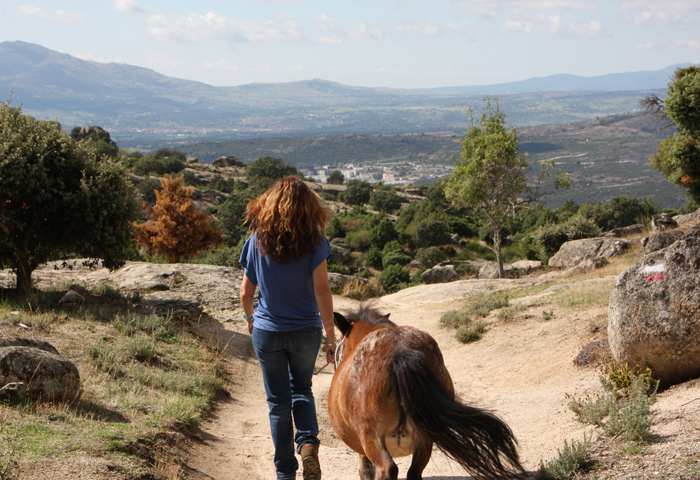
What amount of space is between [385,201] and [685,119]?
35.0 meters

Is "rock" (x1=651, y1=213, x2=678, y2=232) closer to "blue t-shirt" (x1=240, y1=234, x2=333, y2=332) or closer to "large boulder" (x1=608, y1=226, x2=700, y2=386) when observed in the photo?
"large boulder" (x1=608, y1=226, x2=700, y2=386)

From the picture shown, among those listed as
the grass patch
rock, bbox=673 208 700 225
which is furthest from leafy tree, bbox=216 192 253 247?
the grass patch

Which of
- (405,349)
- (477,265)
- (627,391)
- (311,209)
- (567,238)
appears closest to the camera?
(405,349)

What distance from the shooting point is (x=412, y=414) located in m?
2.98

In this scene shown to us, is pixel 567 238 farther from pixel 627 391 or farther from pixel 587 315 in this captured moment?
pixel 627 391

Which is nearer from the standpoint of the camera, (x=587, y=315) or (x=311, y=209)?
(x=311, y=209)

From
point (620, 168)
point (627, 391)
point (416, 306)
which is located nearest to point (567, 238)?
point (416, 306)

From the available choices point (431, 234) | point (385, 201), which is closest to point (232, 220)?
point (431, 234)

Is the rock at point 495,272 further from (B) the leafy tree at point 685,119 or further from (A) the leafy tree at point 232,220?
(A) the leafy tree at point 232,220

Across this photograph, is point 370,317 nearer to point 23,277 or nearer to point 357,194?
point 23,277

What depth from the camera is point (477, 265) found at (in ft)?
89.7

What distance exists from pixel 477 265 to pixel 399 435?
25.0m

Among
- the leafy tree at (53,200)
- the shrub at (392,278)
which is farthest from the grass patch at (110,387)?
the shrub at (392,278)

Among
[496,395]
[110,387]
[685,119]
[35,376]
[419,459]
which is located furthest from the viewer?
[685,119]
